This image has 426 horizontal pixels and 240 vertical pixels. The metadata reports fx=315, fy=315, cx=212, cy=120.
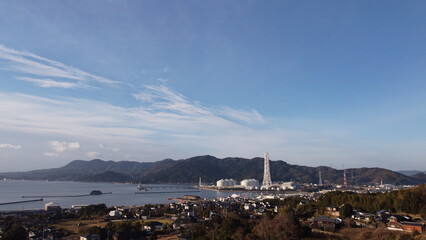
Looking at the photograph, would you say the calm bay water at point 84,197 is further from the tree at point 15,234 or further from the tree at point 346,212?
the tree at point 346,212

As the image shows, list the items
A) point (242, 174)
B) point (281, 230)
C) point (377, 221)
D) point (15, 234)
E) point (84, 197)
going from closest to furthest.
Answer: point (281, 230) → point (15, 234) → point (377, 221) → point (84, 197) → point (242, 174)

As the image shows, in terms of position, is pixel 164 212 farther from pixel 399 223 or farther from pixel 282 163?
pixel 282 163

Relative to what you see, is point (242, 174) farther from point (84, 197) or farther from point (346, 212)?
point (346, 212)

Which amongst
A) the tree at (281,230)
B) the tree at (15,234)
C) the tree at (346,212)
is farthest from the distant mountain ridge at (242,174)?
the tree at (15,234)

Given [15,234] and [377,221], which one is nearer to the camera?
[15,234]

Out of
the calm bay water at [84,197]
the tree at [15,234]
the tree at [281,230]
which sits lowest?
the calm bay water at [84,197]

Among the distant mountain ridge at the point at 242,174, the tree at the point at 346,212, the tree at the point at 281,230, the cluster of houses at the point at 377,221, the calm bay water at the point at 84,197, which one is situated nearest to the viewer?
the tree at the point at 281,230

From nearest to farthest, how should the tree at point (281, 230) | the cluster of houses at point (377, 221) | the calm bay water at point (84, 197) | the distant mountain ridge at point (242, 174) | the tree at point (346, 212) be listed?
the tree at point (281, 230) → the cluster of houses at point (377, 221) → the tree at point (346, 212) → the calm bay water at point (84, 197) → the distant mountain ridge at point (242, 174)

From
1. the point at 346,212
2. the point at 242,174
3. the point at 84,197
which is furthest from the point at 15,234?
the point at 242,174

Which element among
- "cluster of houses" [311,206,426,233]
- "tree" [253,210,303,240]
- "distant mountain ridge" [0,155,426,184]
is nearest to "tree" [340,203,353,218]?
"cluster of houses" [311,206,426,233]

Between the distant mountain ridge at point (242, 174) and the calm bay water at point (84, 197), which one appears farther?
the distant mountain ridge at point (242, 174)

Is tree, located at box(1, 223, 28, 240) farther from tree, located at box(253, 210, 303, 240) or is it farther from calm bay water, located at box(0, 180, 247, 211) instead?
calm bay water, located at box(0, 180, 247, 211)
